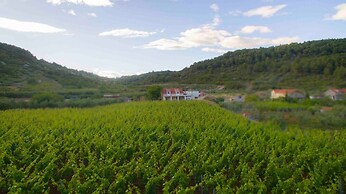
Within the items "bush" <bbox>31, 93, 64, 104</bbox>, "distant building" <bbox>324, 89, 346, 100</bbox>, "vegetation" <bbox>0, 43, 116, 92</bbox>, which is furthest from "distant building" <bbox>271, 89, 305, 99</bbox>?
"vegetation" <bbox>0, 43, 116, 92</bbox>

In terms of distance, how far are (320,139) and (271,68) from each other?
175 feet

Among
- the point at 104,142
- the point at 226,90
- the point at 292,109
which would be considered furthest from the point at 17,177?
the point at 226,90

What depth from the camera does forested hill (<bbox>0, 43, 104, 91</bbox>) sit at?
53616 millimetres

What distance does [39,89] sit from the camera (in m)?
51.5

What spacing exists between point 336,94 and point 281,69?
20.0 metres

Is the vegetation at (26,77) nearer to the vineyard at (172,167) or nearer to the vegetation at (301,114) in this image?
the vegetation at (301,114)

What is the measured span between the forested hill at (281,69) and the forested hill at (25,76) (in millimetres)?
26564

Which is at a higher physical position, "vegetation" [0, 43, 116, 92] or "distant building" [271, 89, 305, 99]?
"vegetation" [0, 43, 116, 92]

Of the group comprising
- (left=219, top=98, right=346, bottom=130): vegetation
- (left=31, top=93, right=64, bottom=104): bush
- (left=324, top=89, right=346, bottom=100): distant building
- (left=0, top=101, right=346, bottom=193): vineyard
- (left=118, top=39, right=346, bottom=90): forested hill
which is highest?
(left=118, top=39, right=346, bottom=90): forested hill

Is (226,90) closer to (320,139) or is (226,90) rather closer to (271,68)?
(271,68)

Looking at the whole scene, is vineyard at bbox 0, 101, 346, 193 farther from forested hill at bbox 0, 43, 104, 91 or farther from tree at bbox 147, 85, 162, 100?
forested hill at bbox 0, 43, 104, 91

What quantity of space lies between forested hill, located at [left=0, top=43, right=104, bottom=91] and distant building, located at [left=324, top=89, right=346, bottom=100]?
145 ft

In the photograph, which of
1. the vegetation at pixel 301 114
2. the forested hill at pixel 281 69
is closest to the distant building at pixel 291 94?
the forested hill at pixel 281 69

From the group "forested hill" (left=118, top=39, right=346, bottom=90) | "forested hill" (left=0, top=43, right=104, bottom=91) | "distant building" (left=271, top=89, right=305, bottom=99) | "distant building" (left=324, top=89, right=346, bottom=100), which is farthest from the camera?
"forested hill" (left=118, top=39, right=346, bottom=90)
